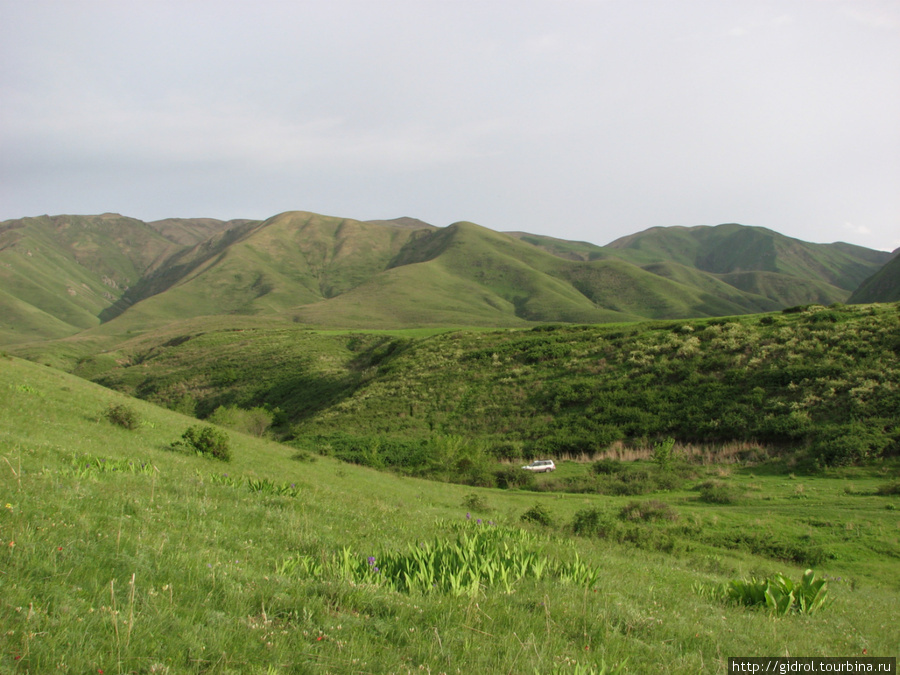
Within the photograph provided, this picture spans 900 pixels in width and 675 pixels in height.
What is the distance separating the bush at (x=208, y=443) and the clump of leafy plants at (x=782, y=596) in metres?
16.9

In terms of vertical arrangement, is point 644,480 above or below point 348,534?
below

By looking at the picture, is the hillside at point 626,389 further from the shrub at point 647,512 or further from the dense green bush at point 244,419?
the shrub at point 647,512

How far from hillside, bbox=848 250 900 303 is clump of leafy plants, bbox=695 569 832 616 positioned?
200608mm

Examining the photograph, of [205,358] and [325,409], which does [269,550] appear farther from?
[205,358]

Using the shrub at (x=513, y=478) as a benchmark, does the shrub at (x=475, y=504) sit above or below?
above

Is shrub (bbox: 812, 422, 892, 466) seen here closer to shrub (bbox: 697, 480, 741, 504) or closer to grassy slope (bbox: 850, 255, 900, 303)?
shrub (bbox: 697, 480, 741, 504)

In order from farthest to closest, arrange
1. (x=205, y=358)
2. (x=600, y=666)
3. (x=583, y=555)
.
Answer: (x=205, y=358)
(x=583, y=555)
(x=600, y=666)

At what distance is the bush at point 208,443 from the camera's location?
18.3 metres

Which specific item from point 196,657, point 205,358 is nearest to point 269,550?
point 196,657

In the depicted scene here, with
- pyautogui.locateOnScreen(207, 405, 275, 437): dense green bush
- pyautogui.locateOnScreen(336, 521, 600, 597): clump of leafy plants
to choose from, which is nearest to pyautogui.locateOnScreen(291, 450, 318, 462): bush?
pyautogui.locateOnScreen(207, 405, 275, 437): dense green bush

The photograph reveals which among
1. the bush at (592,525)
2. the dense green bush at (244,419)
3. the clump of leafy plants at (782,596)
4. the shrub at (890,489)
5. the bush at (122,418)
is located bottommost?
the dense green bush at (244,419)

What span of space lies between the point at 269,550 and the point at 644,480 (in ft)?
70.4

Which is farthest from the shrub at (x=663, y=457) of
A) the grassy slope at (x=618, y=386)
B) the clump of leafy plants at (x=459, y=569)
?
the clump of leafy plants at (x=459, y=569)

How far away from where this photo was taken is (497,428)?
134ft
